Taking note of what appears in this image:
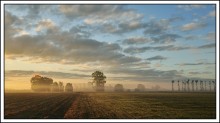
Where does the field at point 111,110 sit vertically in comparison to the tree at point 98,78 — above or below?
below

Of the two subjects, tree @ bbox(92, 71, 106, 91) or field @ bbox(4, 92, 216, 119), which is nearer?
field @ bbox(4, 92, 216, 119)

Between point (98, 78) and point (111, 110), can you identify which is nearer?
point (111, 110)

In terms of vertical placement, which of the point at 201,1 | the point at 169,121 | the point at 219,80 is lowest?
the point at 169,121

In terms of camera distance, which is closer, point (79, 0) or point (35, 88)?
point (79, 0)

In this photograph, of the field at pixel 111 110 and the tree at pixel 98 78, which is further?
the tree at pixel 98 78

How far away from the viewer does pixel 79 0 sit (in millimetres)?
27734

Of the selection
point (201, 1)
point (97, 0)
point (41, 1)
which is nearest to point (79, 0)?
point (97, 0)

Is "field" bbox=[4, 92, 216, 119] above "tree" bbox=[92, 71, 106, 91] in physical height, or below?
below

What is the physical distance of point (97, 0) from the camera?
27.4m

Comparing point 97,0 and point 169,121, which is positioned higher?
point 97,0

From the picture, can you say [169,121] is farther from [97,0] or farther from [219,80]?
[97,0]

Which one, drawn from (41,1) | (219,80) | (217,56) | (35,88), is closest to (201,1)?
(217,56)

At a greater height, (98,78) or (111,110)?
(98,78)

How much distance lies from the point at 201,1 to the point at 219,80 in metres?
7.06
